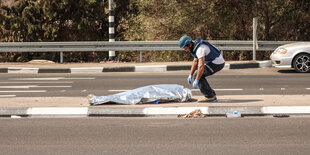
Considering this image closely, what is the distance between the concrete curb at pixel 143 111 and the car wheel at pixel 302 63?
337 inches

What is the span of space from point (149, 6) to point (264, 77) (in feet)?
34.0

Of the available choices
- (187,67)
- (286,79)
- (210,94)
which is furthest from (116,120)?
(187,67)

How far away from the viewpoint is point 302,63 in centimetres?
1712

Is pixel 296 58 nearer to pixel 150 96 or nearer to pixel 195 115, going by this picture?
pixel 150 96

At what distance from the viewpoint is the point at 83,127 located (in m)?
7.86

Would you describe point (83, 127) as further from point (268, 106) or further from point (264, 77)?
point (264, 77)

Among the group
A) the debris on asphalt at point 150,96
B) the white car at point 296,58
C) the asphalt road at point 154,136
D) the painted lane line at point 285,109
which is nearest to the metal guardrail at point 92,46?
the white car at point 296,58

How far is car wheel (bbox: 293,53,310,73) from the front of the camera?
56.1 ft

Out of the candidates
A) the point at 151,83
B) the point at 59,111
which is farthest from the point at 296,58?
the point at 59,111

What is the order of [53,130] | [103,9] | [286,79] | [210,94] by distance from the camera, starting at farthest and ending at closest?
[103,9] < [286,79] < [210,94] < [53,130]

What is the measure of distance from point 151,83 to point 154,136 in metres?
7.24

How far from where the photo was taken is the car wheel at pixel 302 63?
17094 mm

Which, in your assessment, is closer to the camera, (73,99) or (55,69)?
(73,99)

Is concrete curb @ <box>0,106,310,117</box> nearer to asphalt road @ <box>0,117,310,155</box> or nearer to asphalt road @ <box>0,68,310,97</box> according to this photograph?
asphalt road @ <box>0,117,310,155</box>
